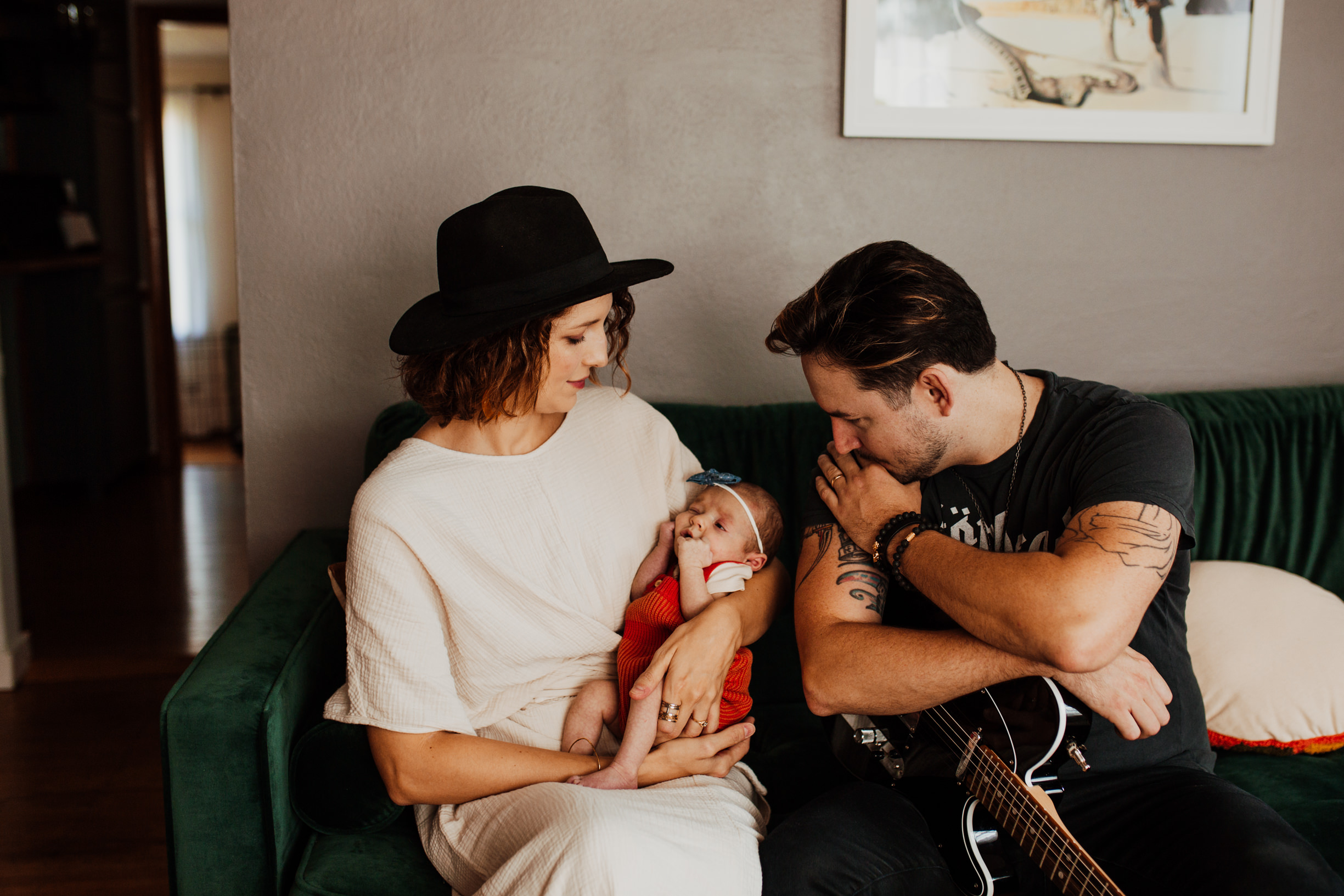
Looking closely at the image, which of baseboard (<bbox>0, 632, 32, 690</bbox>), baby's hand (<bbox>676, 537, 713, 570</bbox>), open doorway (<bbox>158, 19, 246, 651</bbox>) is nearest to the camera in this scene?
baby's hand (<bbox>676, 537, 713, 570</bbox>)

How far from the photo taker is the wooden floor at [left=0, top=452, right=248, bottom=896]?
2143 mm

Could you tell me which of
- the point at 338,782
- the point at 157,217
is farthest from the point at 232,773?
the point at 157,217

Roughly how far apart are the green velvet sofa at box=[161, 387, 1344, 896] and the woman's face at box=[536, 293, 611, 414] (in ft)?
1.70

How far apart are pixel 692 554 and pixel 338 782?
0.65 m

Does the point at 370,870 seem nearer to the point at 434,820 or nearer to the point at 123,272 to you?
the point at 434,820

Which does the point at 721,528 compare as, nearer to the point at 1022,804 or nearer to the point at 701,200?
the point at 1022,804

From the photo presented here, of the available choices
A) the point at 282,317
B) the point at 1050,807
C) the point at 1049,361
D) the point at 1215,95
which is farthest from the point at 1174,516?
the point at 282,317

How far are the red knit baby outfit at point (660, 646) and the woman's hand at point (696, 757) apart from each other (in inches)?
1.5

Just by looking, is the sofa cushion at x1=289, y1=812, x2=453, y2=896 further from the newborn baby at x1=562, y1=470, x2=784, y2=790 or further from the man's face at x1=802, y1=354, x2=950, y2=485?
the man's face at x1=802, y1=354, x2=950, y2=485

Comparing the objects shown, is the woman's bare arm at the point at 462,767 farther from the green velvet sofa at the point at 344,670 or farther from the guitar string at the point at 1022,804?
the guitar string at the point at 1022,804

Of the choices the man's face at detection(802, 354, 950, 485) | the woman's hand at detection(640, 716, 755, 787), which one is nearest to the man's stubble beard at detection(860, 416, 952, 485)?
the man's face at detection(802, 354, 950, 485)

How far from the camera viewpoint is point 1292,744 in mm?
1693

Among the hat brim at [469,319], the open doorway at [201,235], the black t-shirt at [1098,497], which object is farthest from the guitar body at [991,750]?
the open doorway at [201,235]

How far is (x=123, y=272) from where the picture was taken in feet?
18.5
